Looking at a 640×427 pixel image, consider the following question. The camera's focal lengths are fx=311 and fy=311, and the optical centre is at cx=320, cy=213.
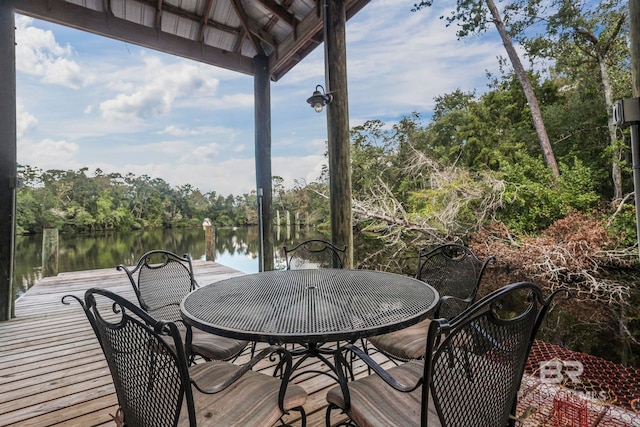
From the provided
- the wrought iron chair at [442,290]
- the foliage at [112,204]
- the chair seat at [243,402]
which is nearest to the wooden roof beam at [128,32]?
the wrought iron chair at [442,290]

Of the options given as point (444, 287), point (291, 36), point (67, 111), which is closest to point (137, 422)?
point (444, 287)

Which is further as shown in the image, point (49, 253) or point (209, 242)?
point (209, 242)

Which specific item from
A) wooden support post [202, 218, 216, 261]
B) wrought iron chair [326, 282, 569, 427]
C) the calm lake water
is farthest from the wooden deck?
the calm lake water

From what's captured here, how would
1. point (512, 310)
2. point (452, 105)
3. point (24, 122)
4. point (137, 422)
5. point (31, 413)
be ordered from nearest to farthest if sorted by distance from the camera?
point (137, 422)
point (31, 413)
point (512, 310)
point (24, 122)
point (452, 105)

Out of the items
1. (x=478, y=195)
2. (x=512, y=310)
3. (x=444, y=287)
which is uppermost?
(x=478, y=195)

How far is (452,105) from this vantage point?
1265 centimetres

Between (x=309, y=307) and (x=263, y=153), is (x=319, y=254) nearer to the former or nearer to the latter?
(x=309, y=307)

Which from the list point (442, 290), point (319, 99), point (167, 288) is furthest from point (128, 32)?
point (442, 290)

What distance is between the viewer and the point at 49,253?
5.93 m

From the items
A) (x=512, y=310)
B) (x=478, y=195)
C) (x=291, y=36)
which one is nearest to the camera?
(x=291, y=36)

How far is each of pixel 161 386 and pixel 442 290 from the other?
168 centimetres

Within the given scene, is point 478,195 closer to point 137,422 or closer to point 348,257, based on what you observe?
point 348,257

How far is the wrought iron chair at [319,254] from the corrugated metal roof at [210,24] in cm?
230

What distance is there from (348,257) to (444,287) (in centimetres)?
92
